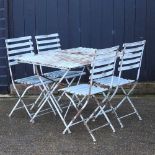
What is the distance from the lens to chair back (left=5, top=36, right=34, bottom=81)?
24.9 feet

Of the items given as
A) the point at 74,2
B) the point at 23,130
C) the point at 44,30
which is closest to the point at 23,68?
the point at 44,30

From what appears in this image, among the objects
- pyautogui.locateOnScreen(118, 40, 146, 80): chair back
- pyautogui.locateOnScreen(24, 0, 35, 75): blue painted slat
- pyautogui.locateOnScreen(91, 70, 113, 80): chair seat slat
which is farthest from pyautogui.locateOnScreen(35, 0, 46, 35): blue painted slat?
pyautogui.locateOnScreen(91, 70, 113, 80): chair seat slat

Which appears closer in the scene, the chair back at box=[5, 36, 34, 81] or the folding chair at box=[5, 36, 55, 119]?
the folding chair at box=[5, 36, 55, 119]

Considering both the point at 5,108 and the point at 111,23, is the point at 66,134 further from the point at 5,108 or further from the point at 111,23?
the point at 111,23

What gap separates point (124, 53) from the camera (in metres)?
6.95

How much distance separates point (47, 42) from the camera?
8.13m

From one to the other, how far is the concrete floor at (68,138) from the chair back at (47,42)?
3.55ft

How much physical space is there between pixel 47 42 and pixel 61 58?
994mm

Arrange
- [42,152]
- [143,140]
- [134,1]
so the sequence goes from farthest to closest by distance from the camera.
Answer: [134,1] → [143,140] → [42,152]

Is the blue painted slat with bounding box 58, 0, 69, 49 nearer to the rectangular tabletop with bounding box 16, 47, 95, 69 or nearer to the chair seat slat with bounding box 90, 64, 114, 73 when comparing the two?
the rectangular tabletop with bounding box 16, 47, 95, 69

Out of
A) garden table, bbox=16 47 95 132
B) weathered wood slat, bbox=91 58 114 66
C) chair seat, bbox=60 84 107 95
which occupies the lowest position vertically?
chair seat, bbox=60 84 107 95

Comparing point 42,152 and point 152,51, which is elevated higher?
point 152,51

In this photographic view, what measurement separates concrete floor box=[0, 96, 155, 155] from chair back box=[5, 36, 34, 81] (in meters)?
0.80

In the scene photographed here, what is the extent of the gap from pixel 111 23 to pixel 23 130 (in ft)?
9.06
